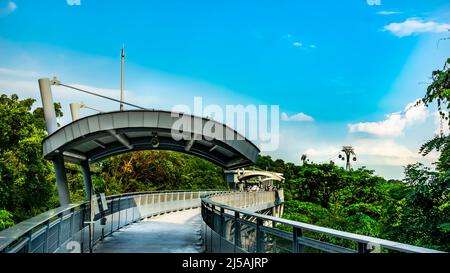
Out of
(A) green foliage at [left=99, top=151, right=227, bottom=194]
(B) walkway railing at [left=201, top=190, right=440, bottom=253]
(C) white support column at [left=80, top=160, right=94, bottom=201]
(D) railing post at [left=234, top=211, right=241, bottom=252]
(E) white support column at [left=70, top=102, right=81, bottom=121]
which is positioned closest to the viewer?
(B) walkway railing at [left=201, top=190, right=440, bottom=253]

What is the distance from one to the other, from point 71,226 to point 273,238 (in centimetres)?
485

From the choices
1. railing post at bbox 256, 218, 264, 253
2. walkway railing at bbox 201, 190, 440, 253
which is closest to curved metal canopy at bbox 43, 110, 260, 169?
walkway railing at bbox 201, 190, 440, 253

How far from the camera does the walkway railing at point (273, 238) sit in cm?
407

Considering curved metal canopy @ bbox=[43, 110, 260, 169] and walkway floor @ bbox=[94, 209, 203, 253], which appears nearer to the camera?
curved metal canopy @ bbox=[43, 110, 260, 169]

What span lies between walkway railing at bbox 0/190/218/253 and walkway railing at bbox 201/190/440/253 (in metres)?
2.89

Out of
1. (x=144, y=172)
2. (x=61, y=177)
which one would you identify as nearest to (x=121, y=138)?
(x=61, y=177)

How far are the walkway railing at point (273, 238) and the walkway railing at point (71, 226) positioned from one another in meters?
2.89

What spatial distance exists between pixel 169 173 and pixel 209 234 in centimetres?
3564

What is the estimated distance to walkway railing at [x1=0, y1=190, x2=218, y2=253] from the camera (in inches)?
212

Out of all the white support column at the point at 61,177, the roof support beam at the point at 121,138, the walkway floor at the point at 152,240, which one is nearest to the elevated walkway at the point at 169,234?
the walkway floor at the point at 152,240

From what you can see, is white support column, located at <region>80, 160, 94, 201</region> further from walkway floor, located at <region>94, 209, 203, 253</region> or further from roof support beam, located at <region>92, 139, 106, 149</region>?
walkway floor, located at <region>94, 209, 203, 253</region>

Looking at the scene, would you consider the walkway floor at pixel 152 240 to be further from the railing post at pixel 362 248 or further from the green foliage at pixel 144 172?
the green foliage at pixel 144 172
